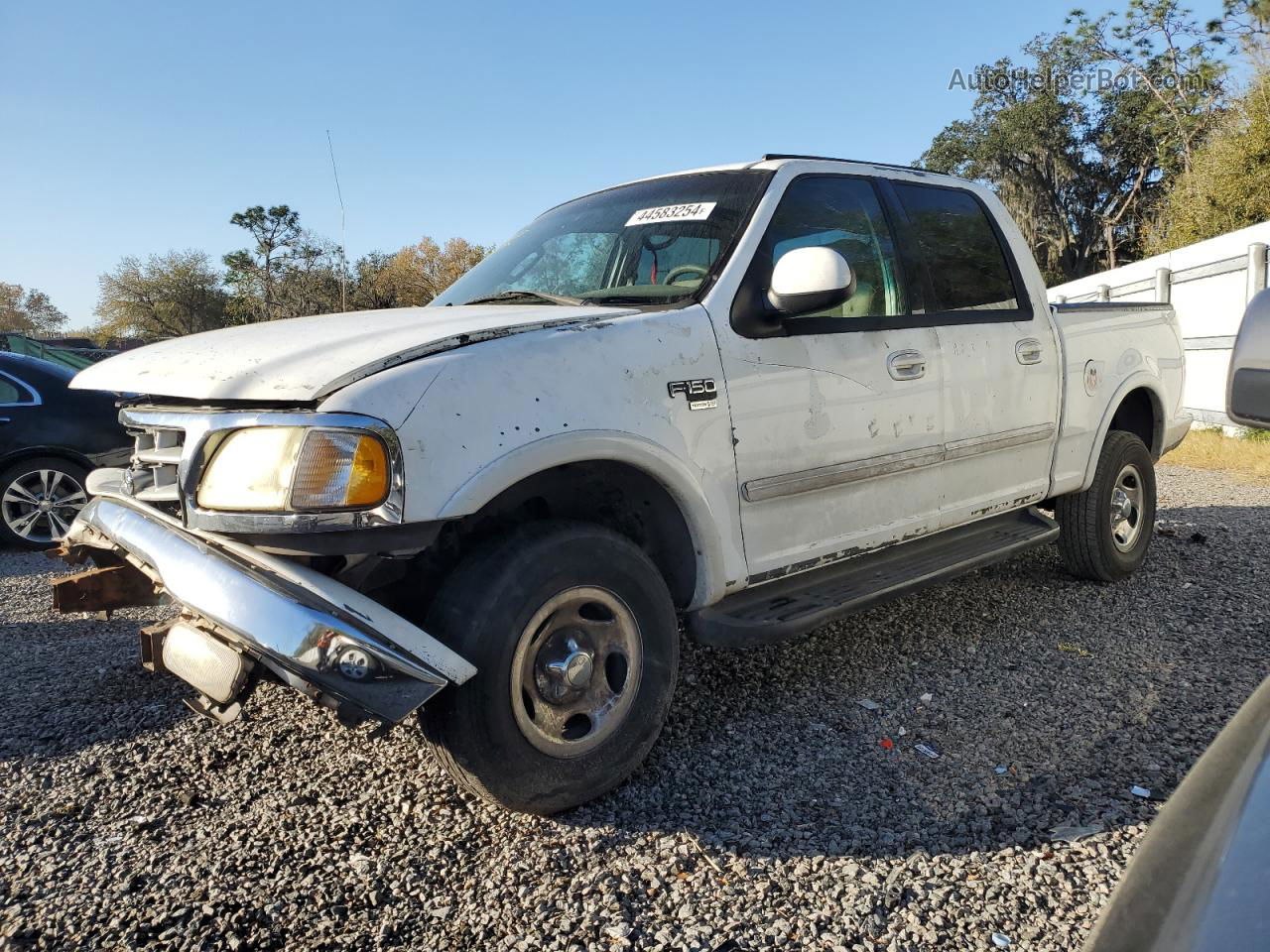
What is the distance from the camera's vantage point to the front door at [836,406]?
9.62 feet

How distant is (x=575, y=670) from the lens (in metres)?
2.47

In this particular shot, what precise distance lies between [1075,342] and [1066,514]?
956 millimetres

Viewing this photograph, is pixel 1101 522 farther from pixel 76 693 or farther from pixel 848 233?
pixel 76 693

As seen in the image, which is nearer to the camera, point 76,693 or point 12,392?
point 76,693

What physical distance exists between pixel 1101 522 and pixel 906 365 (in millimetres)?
1993

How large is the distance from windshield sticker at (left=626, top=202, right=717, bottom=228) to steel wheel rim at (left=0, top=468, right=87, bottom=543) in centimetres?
511

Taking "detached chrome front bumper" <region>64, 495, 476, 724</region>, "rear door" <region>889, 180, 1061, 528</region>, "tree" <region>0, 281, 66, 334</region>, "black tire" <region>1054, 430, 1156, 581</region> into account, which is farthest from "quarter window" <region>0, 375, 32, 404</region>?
"tree" <region>0, 281, 66, 334</region>

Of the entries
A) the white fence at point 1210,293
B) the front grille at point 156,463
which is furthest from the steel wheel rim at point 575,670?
the white fence at point 1210,293

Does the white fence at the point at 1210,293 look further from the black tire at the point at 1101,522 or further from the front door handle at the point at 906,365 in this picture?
the front door handle at the point at 906,365

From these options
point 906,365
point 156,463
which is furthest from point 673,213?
point 156,463

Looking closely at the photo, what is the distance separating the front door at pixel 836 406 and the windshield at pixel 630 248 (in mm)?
188

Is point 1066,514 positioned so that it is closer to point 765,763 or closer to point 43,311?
point 765,763

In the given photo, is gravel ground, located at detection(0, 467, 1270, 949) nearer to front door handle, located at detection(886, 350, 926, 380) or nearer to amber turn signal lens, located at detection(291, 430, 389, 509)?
amber turn signal lens, located at detection(291, 430, 389, 509)

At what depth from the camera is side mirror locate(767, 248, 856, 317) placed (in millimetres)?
2785
